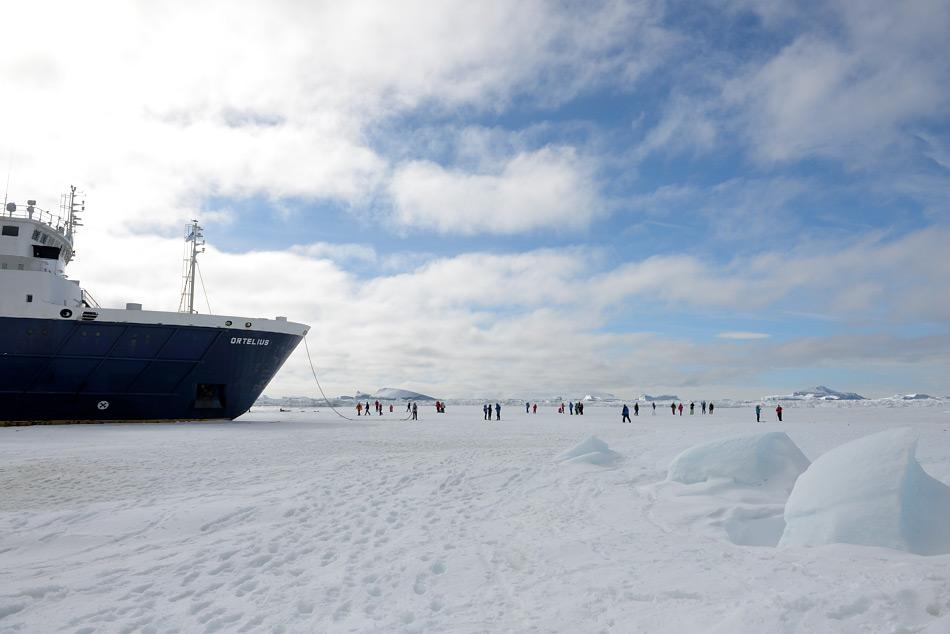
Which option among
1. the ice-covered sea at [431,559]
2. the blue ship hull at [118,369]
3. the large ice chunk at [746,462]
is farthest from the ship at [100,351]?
the large ice chunk at [746,462]

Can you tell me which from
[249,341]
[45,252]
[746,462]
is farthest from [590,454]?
[45,252]

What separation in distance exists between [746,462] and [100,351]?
91.0 ft

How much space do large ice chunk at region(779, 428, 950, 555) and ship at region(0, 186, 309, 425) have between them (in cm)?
2803

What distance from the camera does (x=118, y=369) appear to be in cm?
2648

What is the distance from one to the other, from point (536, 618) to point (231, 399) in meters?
29.9

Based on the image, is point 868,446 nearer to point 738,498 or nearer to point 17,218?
point 738,498

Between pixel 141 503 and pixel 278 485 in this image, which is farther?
pixel 278 485

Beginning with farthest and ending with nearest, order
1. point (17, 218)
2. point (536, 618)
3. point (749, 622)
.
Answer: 1. point (17, 218)
2. point (536, 618)
3. point (749, 622)

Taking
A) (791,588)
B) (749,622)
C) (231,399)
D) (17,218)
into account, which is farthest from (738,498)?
(17,218)

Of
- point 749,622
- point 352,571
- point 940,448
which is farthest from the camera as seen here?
point 940,448

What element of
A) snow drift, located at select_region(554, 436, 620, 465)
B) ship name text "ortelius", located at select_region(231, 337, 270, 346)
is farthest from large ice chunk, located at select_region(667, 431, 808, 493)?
ship name text "ortelius", located at select_region(231, 337, 270, 346)

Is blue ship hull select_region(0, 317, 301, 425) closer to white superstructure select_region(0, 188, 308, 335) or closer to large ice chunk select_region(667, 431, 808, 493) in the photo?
white superstructure select_region(0, 188, 308, 335)

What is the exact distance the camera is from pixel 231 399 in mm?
30656

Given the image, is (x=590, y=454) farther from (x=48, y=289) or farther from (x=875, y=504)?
(x=48, y=289)
